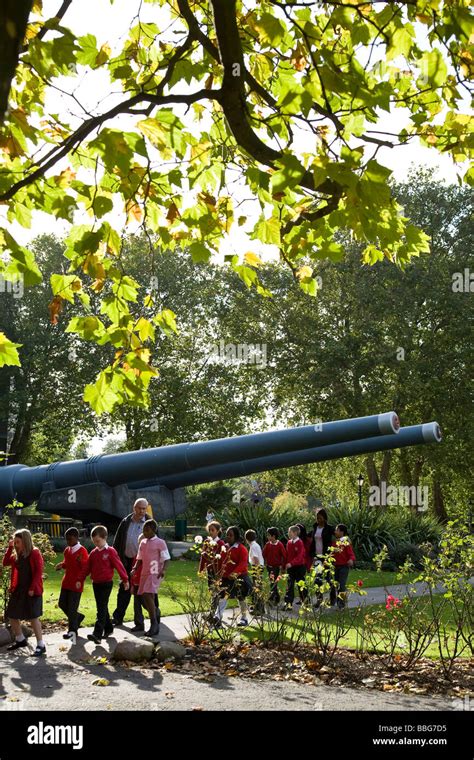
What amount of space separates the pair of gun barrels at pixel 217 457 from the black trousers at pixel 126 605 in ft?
19.9

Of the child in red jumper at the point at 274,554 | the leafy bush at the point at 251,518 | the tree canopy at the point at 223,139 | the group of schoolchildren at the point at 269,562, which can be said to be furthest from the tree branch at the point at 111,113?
the leafy bush at the point at 251,518

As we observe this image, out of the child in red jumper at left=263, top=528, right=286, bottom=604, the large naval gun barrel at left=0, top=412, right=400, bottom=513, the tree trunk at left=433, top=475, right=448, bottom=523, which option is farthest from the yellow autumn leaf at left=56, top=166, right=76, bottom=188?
the tree trunk at left=433, top=475, right=448, bottom=523

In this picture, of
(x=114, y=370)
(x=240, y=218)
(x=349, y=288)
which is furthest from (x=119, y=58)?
(x=349, y=288)

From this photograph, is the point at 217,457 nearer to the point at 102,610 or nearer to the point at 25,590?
the point at 102,610

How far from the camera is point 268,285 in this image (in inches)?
1366

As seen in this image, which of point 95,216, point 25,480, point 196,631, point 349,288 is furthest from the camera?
point 349,288

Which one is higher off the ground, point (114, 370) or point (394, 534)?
point (114, 370)

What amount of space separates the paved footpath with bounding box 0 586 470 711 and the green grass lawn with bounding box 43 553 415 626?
1967 mm

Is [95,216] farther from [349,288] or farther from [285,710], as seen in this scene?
[349,288]

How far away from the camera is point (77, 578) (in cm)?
1031

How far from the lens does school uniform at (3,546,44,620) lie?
963cm

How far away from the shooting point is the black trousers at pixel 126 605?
36.4 ft
